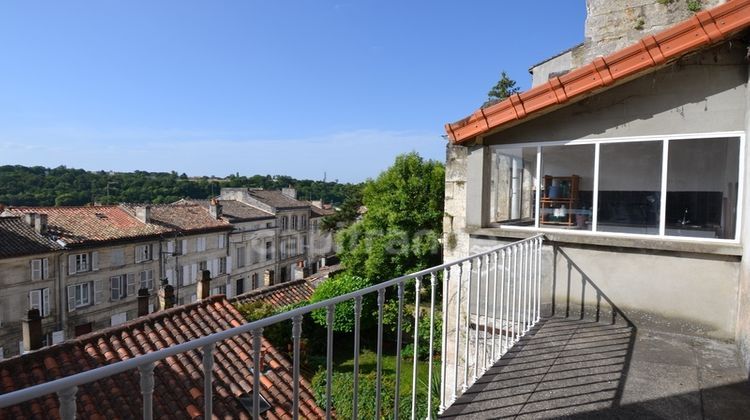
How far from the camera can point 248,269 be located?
36.5 meters

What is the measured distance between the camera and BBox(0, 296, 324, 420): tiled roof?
5.66m

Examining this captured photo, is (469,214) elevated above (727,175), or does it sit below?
below

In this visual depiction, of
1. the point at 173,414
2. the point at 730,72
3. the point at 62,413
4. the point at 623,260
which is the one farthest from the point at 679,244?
the point at 173,414

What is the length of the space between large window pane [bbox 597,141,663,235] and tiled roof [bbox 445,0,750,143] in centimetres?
80

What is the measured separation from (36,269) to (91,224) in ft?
13.7

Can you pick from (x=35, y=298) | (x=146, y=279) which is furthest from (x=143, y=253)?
(x=35, y=298)

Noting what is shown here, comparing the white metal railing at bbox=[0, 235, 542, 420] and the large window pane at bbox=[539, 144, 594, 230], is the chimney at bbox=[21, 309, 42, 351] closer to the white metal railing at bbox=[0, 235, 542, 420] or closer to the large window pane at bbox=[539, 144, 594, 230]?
the white metal railing at bbox=[0, 235, 542, 420]

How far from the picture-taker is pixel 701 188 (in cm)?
438

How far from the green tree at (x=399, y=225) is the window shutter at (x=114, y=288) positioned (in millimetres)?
12838

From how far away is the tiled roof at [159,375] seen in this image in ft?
18.6

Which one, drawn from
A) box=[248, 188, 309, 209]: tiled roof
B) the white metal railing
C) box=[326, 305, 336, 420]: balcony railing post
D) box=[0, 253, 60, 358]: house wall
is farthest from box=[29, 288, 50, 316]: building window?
box=[326, 305, 336, 420]: balcony railing post

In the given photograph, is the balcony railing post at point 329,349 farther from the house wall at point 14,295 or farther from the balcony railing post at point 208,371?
the house wall at point 14,295

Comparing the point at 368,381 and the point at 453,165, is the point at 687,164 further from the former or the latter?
the point at 368,381

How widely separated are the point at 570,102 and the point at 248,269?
115 feet
